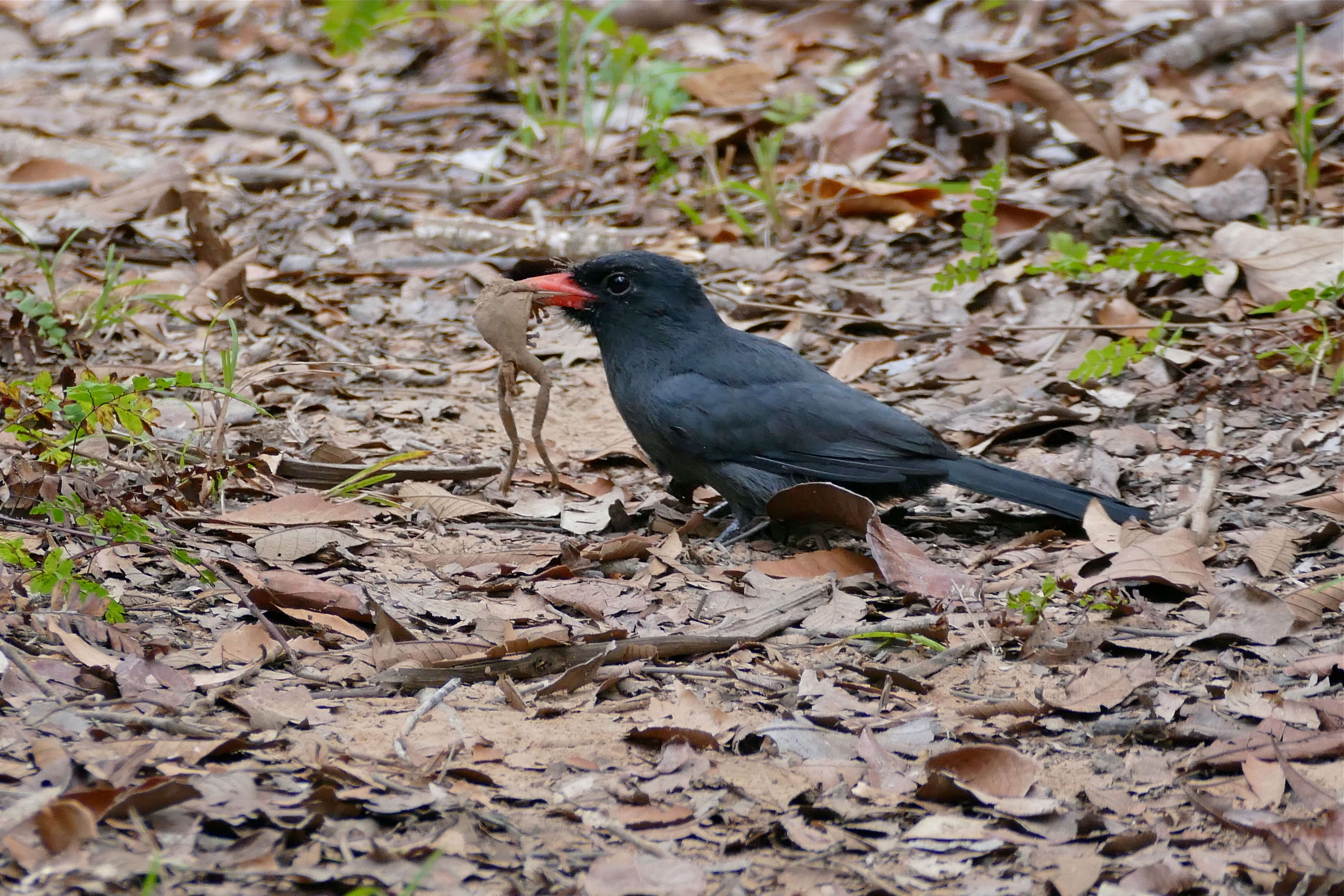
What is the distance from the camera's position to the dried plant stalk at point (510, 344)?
4.69 m

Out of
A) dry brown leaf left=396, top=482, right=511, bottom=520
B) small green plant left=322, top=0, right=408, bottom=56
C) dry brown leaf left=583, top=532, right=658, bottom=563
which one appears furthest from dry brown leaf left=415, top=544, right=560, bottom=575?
small green plant left=322, top=0, right=408, bottom=56

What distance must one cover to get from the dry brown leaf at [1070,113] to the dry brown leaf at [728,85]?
1.75m

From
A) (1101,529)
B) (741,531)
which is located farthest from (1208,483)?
(741,531)

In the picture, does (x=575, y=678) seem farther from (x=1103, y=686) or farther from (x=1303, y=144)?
(x=1303, y=144)

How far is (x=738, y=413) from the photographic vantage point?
15.4 feet

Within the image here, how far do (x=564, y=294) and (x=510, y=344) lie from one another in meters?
0.38

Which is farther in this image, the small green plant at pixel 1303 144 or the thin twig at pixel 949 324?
the small green plant at pixel 1303 144

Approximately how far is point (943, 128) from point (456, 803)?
5727 millimetres

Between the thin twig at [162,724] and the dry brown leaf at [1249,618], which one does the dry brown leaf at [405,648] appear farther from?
the dry brown leaf at [1249,618]

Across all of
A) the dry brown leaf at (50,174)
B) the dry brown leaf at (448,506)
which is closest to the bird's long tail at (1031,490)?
the dry brown leaf at (448,506)

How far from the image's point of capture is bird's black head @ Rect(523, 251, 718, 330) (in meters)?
5.00

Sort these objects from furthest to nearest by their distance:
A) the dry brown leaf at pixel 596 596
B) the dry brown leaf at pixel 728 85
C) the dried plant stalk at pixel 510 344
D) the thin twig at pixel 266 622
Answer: the dry brown leaf at pixel 728 85
the dried plant stalk at pixel 510 344
the dry brown leaf at pixel 596 596
the thin twig at pixel 266 622

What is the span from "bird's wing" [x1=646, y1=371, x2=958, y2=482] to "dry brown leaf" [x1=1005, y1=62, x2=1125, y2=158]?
2996 mm

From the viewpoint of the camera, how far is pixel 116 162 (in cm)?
820
